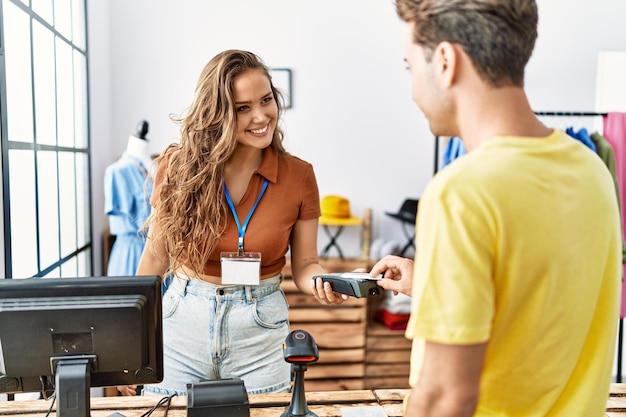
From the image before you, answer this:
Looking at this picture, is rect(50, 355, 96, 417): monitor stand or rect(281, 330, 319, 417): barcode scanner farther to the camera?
rect(281, 330, 319, 417): barcode scanner

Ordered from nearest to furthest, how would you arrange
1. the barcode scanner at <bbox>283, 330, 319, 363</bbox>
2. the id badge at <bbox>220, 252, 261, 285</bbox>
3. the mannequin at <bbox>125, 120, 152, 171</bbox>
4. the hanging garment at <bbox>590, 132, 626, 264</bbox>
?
the barcode scanner at <bbox>283, 330, 319, 363</bbox>, the id badge at <bbox>220, 252, 261, 285</bbox>, the hanging garment at <bbox>590, 132, 626, 264</bbox>, the mannequin at <bbox>125, 120, 152, 171</bbox>

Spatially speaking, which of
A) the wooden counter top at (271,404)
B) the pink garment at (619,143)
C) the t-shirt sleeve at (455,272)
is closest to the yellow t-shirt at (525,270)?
the t-shirt sleeve at (455,272)

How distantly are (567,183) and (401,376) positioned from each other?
302cm

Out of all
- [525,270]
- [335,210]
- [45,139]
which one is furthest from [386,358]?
[525,270]

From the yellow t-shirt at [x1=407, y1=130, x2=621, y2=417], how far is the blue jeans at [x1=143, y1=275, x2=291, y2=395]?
0.94 metres

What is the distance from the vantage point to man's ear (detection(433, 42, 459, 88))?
2.49ft

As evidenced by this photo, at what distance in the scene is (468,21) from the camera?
749 millimetres

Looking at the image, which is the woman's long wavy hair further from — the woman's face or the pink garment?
the pink garment

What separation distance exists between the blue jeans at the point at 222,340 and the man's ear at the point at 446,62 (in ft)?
3.56

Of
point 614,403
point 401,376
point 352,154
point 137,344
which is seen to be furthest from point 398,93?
point 137,344

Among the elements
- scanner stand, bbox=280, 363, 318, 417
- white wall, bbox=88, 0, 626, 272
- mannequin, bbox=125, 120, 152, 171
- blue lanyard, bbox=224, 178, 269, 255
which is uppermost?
white wall, bbox=88, 0, 626, 272

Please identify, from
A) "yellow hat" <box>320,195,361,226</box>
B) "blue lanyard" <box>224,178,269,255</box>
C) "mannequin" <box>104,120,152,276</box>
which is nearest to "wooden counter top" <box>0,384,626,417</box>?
"blue lanyard" <box>224,178,269,255</box>

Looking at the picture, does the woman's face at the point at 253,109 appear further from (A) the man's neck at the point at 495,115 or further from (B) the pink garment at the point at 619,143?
(B) the pink garment at the point at 619,143

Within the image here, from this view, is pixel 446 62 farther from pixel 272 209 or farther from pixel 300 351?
pixel 272 209
